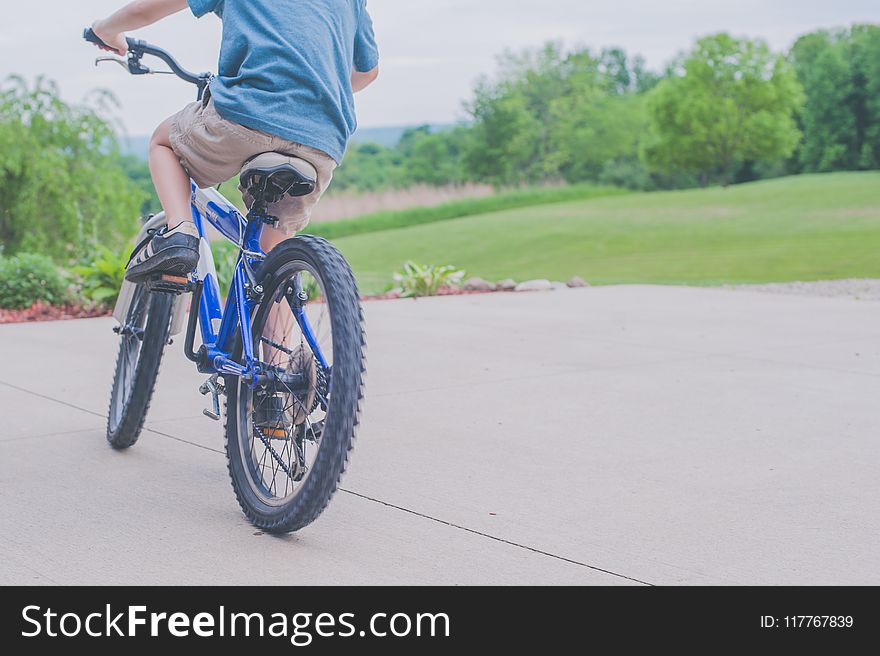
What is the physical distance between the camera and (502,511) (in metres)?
3.63

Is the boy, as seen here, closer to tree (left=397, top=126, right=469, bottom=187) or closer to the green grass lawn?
the green grass lawn

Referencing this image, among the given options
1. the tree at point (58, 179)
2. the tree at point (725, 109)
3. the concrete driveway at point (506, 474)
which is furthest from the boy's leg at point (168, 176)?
the tree at point (725, 109)

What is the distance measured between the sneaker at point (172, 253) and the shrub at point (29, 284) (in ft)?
21.8

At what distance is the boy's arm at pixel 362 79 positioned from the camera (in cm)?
396

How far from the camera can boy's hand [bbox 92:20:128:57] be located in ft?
13.1

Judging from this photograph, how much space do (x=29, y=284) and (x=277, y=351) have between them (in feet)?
23.1

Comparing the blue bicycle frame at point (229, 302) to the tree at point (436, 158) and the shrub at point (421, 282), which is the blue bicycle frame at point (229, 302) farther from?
the tree at point (436, 158)

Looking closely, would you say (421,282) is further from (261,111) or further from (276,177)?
(261,111)

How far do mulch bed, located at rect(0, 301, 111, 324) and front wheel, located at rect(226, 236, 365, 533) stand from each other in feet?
20.9

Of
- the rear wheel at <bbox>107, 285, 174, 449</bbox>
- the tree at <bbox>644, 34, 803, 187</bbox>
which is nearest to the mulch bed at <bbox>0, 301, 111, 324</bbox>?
the rear wheel at <bbox>107, 285, 174, 449</bbox>

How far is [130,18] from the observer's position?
3879mm

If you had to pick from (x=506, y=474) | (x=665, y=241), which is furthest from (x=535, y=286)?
(x=665, y=241)

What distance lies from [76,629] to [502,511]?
1.47 metres

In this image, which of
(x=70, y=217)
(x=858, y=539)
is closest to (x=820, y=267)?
(x=70, y=217)
